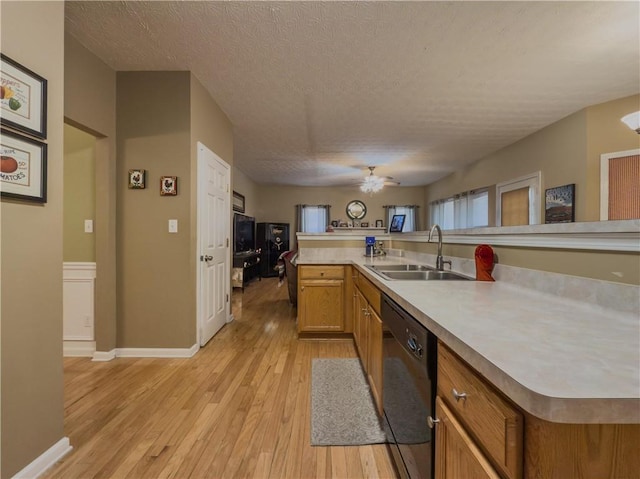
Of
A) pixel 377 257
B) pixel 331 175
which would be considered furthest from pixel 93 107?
pixel 331 175

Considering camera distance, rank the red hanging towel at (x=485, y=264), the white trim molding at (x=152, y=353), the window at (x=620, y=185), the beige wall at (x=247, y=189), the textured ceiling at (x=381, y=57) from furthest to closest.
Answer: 1. the beige wall at (x=247, y=189)
2. the window at (x=620, y=185)
3. the white trim molding at (x=152, y=353)
4. the textured ceiling at (x=381, y=57)
5. the red hanging towel at (x=485, y=264)

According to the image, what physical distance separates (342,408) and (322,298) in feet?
3.85

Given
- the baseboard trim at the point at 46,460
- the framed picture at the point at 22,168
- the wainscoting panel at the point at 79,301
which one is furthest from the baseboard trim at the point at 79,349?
the framed picture at the point at 22,168

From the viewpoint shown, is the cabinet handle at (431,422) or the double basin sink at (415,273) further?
the double basin sink at (415,273)

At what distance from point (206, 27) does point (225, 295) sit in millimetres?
2552

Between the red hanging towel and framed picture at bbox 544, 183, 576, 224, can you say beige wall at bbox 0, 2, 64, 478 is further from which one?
framed picture at bbox 544, 183, 576, 224

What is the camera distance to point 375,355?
65.3 inches

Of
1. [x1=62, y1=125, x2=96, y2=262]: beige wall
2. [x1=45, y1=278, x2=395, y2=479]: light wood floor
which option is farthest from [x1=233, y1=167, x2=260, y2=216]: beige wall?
[x1=45, y1=278, x2=395, y2=479]: light wood floor

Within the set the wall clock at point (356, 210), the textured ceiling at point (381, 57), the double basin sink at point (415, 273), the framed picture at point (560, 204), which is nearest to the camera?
the double basin sink at point (415, 273)

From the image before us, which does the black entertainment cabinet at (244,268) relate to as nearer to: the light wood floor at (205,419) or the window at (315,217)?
the window at (315,217)

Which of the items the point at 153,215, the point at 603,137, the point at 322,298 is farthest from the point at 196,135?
the point at 603,137

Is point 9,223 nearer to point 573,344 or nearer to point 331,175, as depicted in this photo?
point 573,344

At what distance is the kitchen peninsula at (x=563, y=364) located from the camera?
17.1 inches

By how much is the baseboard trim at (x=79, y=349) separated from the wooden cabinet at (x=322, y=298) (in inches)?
73.2
